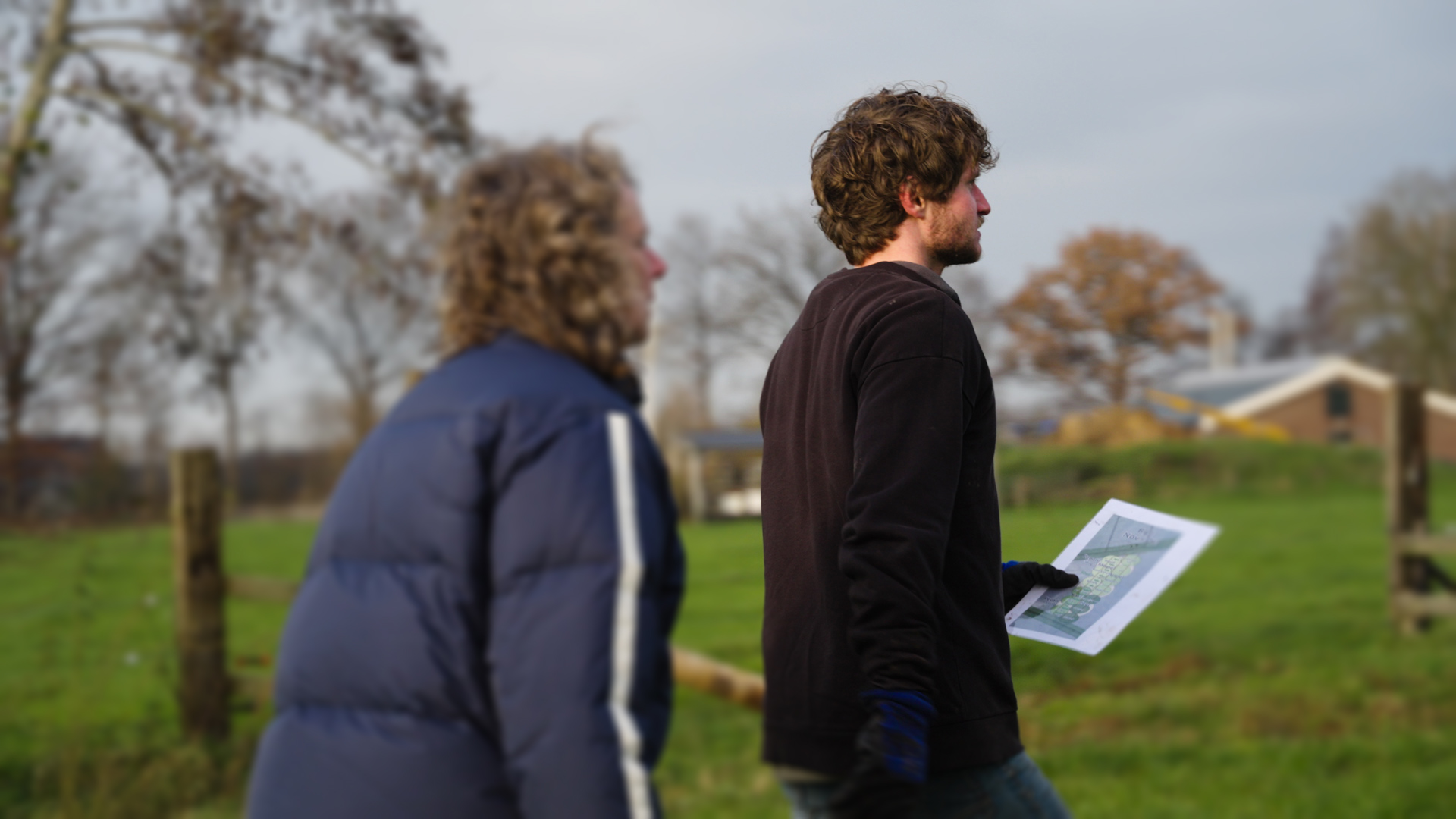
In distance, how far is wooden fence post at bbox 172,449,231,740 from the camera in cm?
654

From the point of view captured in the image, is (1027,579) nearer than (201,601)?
Yes

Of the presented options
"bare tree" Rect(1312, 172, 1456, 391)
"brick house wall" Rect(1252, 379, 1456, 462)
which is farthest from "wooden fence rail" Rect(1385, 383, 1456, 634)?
"brick house wall" Rect(1252, 379, 1456, 462)

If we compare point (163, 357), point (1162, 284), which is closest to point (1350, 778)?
point (1162, 284)

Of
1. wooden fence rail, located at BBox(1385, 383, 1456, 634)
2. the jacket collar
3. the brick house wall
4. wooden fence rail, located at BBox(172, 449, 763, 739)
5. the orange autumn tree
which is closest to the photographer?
the jacket collar

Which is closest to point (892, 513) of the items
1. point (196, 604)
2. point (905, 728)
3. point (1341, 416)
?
point (905, 728)

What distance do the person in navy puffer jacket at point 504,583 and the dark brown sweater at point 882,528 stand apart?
11.0 inches

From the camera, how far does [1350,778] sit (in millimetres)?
6270

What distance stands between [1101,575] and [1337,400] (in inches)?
1964

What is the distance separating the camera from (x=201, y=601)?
6.58 m

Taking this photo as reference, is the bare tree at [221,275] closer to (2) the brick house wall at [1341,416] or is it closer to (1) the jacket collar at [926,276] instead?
(1) the jacket collar at [926,276]

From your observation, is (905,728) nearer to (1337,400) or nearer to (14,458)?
(14,458)

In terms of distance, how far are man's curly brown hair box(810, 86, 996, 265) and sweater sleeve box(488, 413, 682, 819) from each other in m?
0.59

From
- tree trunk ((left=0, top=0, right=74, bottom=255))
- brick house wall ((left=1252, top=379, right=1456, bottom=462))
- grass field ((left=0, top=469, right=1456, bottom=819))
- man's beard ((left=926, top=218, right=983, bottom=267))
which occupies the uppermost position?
tree trunk ((left=0, top=0, right=74, bottom=255))

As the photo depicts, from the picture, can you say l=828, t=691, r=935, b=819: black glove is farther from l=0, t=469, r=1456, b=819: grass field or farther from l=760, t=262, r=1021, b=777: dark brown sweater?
l=0, t=469, r=1456, b=819: grass field
